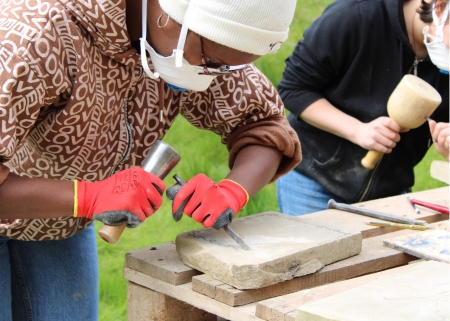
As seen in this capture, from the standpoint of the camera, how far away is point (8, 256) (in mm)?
2277

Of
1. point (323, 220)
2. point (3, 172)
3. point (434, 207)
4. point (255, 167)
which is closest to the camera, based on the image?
point (3, 172)

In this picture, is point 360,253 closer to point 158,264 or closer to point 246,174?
point 246,174

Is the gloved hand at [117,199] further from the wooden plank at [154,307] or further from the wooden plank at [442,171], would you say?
the wooden plank at [442,171]

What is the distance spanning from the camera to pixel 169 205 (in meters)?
4.71

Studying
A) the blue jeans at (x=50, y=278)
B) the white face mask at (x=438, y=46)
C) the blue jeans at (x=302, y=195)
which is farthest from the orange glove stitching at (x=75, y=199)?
the white face mask at (x=438, y=46)

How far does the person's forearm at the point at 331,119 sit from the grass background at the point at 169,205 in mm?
1490

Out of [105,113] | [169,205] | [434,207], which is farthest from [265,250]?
[169,205]

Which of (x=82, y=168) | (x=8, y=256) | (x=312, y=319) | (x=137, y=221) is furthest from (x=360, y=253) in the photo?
(x=8, y=256)

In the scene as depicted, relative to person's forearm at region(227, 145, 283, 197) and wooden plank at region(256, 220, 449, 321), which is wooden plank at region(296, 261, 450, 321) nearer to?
wooden plank at region(256, 220, 449, 321)

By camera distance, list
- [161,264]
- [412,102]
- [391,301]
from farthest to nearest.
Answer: [412,102] < [161,264] < [391,301]

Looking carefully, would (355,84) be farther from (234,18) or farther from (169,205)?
(169,205)

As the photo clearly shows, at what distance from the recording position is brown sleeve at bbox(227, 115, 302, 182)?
7.72ft

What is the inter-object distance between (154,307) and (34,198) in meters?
0.49

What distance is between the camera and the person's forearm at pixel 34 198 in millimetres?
1819
